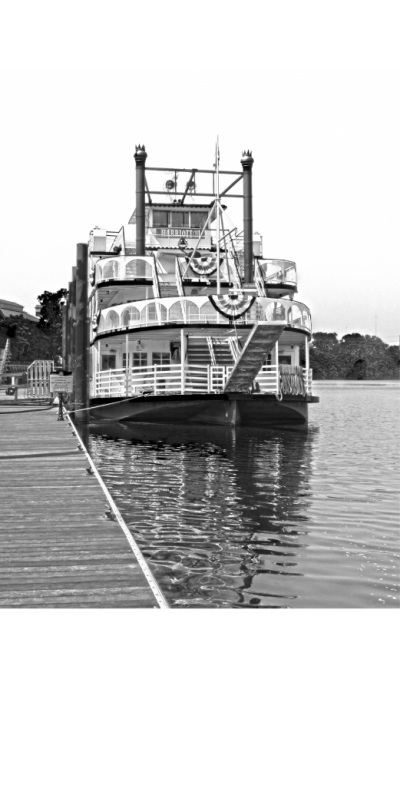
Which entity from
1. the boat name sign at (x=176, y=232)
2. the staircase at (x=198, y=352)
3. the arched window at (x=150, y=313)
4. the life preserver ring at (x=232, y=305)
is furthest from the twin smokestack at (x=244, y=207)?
the life preserver ring at (x=232, y=305)

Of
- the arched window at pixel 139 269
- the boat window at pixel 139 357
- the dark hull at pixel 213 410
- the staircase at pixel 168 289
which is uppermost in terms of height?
the arched window at pixel 139 269

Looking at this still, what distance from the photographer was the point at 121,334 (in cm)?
2492

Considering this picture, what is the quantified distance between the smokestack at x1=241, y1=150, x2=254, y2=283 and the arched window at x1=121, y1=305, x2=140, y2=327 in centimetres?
777

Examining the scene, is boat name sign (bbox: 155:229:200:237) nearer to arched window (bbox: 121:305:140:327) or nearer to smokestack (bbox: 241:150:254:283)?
smokestack (bbox: 241:150:254:283)

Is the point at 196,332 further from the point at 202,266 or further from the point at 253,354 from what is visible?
the point at 202,266

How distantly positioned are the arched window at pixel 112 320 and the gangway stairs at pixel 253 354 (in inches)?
246

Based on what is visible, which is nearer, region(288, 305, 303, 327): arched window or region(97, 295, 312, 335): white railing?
region(97, 295, 312, 335): white railing

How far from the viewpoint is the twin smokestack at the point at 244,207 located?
31.0m

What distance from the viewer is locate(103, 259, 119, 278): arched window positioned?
2928 centimetres

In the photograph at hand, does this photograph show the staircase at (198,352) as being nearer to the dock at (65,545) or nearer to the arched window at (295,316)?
the arched window at (295,316)

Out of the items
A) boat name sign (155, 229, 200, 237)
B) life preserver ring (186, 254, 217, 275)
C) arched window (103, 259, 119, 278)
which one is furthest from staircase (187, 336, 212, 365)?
boat name sign (155, 229, 200, 237)

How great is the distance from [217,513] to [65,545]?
4.14 meters
